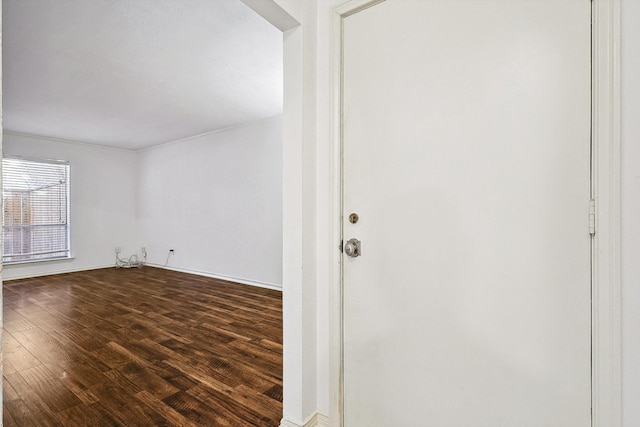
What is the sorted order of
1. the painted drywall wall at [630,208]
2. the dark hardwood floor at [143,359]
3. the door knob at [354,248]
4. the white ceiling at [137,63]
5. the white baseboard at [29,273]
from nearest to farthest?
the painted drywall wall at [630,208] → the door knob at [354,248] → the dark hardwood floor at [143,359] → the white ceiling at [137,63] → the white baseboard at [29,273]

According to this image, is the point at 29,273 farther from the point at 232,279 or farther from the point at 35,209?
the point at 232,279

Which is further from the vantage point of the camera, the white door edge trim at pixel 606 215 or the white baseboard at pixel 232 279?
the white baseboard at pixel 232 279

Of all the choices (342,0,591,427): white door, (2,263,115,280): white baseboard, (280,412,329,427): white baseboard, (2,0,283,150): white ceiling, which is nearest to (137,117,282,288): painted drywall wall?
(2,0,283,150): white ceiling

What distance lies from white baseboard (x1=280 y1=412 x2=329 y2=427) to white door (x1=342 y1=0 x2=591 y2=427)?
151 mm

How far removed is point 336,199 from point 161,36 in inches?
82.3

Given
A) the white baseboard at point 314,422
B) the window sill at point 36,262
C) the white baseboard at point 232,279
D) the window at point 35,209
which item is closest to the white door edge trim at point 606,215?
the white baseboard at point 314,422

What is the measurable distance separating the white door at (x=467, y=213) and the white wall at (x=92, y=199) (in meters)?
6.52

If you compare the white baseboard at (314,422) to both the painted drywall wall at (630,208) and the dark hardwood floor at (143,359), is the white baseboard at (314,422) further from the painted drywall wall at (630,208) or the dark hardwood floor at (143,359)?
the painted drywall wall at (630,208)

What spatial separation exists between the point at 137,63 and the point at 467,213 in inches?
123

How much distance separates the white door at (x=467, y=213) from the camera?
1004 millimetres

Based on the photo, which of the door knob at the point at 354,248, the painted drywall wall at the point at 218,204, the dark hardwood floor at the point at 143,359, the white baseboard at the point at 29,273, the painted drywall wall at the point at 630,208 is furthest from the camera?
the white baseboard at the point at 29,273

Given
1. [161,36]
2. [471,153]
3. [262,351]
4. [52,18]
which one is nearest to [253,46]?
[161,36]

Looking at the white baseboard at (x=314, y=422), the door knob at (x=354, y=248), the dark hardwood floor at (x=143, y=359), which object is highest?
the door knob at (x=354, y=248)

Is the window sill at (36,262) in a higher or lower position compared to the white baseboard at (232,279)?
higher
